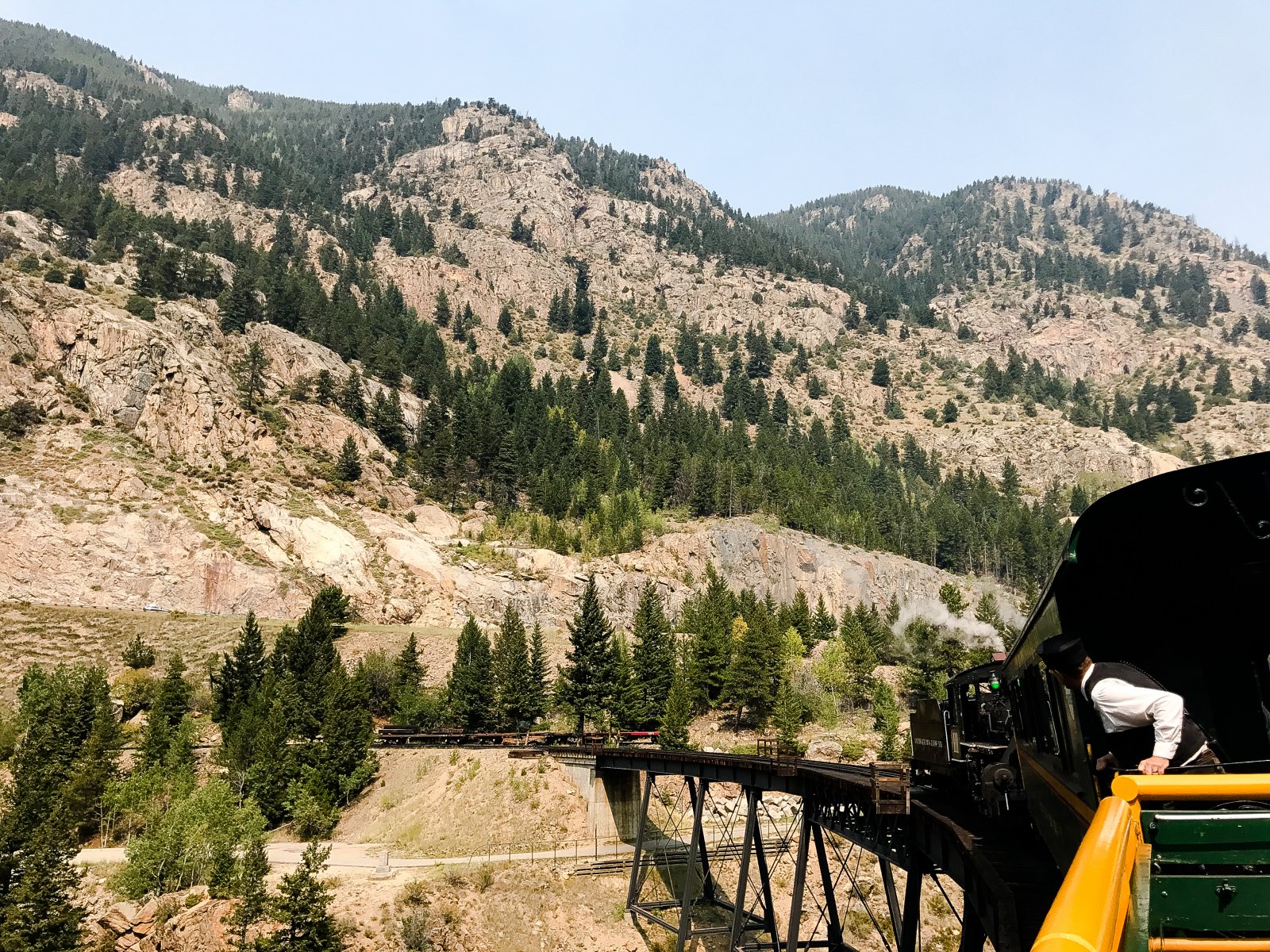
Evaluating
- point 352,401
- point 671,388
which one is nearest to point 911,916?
point 352,401

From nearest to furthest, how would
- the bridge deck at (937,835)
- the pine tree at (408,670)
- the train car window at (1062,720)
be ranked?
the train car window at (1062,720)
the bridge deck at (937,835)
the pine tree at (408,670)

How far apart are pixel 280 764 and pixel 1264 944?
194ft

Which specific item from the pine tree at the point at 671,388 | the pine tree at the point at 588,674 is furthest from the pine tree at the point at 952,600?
the pine tree at the point at 671,388

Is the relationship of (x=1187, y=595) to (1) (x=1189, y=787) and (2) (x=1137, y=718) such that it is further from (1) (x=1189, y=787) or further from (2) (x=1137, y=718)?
(1) (x=1189, y=787)

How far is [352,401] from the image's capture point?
124m

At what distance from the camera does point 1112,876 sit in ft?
10.1

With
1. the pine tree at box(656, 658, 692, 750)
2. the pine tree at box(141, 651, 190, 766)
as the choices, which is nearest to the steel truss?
the pine tree at box(656, 658, 692, 750)

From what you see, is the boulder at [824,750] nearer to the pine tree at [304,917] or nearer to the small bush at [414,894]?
the small bush at [414,894]

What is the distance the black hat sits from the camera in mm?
6801

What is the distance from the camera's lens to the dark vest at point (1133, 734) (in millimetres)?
5787

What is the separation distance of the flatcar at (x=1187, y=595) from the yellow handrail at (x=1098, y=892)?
10.8ft

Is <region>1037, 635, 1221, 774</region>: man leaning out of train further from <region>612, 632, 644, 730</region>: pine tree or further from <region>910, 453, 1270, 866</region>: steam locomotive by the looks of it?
<region>612, 632, 644, 730</region>: pine tree

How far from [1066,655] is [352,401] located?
Result: 127m

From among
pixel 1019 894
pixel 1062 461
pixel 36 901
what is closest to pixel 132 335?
pixel 36 901
